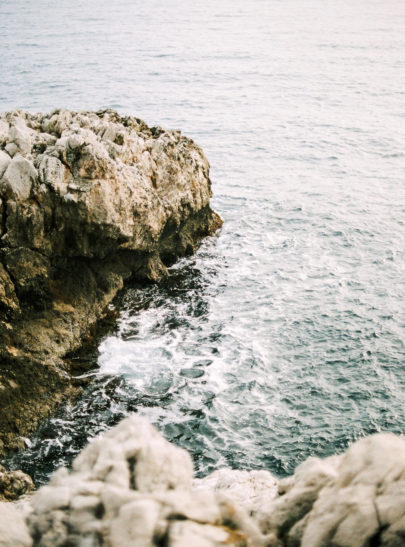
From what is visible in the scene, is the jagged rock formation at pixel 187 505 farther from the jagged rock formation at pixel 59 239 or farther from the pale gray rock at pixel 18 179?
the pale gray rock at pixel 18 179

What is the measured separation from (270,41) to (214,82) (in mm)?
30478

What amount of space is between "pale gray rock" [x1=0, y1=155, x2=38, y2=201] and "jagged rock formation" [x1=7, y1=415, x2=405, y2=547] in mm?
11622

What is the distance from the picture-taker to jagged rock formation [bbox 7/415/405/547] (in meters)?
6.74

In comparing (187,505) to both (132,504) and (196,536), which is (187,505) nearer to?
(196,536)

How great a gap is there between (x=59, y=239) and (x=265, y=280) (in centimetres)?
1079

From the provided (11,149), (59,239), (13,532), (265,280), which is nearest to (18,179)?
(11,149)

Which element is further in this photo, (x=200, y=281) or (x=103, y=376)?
(x=200, y=281)

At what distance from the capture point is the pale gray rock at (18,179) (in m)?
17.3

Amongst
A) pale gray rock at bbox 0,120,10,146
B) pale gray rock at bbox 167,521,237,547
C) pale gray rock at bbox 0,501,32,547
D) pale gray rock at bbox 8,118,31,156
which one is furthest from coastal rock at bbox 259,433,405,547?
pale gray rock at bbox 0,120,10,146

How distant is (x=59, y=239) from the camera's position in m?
18.5

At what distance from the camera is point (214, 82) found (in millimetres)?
64188

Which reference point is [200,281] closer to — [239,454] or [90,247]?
[90,247]

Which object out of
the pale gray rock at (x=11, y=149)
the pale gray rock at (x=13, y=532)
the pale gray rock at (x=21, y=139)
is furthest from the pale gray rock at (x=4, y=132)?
the pale gray rock at (x=13, y=532)

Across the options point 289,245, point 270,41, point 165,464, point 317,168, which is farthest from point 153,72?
point 165,464
